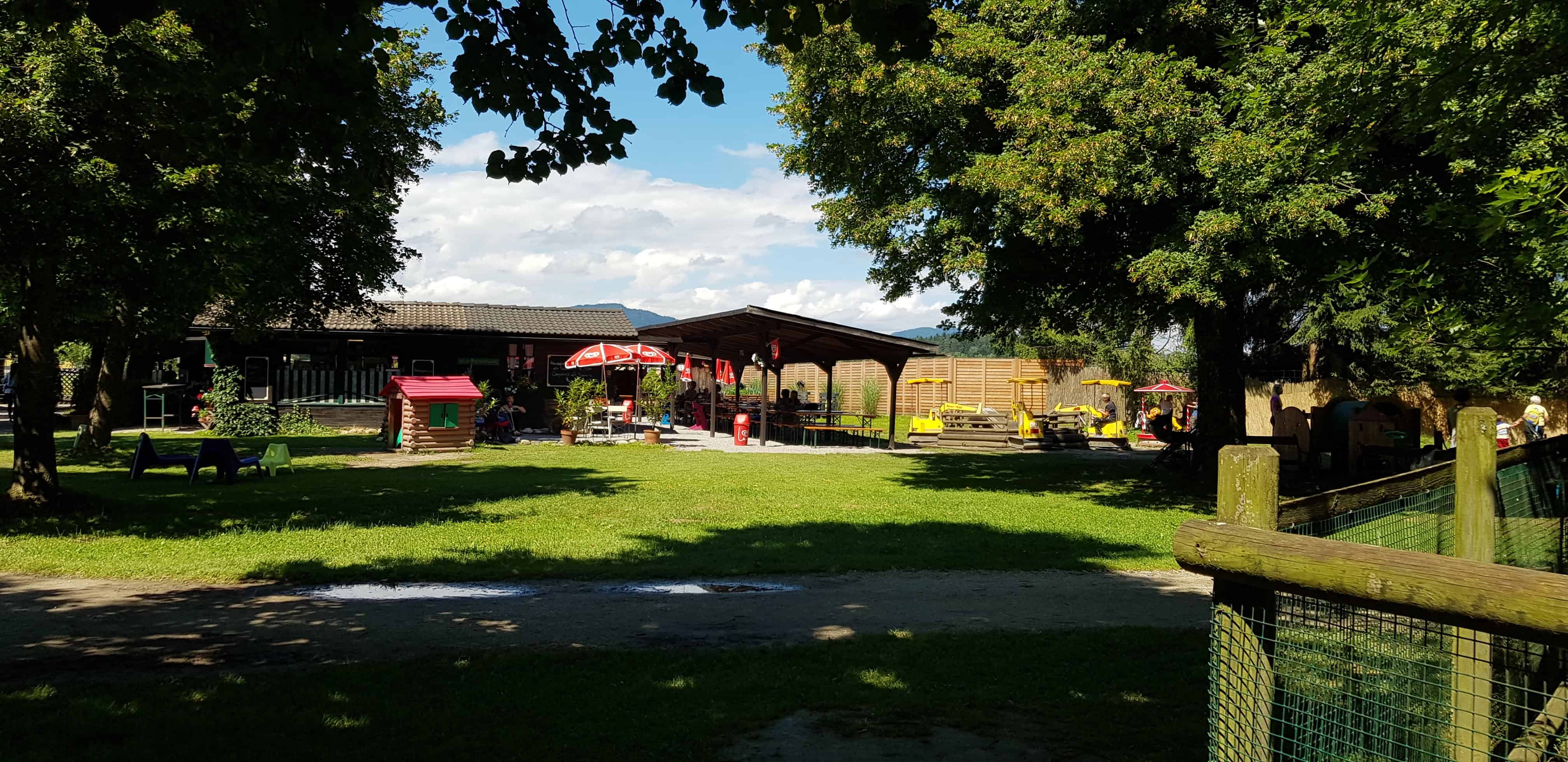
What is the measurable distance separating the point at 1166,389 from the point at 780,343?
1217 cm

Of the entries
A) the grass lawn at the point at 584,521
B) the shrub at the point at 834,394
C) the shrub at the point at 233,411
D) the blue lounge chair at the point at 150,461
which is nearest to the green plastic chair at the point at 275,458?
the grass lawn at the point at 584,521

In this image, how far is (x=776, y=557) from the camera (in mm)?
9180

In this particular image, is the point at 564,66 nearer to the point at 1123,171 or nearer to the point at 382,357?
the point at 1123,171

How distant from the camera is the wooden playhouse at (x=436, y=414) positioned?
830 inches

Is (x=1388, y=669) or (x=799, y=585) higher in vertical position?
(x=1388, y=669)

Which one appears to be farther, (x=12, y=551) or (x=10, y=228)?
(x=10, y=228)

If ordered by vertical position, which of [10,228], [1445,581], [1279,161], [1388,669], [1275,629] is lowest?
[1388,669]

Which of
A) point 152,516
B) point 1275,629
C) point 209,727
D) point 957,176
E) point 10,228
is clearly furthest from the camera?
point 957,176

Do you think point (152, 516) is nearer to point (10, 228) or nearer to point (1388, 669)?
point (10, 228)

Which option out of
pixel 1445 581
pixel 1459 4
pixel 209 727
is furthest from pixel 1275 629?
pixel 1459 4

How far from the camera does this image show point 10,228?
9695 millimetres

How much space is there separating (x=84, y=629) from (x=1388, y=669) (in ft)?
22.4

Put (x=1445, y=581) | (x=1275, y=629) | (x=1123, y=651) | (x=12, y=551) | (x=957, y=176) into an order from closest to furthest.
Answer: (x=1445, y=581) → (x=1275, y=629) → (x=1123, y=651) → (x=12, y=551) → (x=957, y=176)

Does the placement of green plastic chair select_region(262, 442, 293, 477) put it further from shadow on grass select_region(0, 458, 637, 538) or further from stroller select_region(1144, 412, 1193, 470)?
stroller select_region(1144, 412, 1193, 470)
